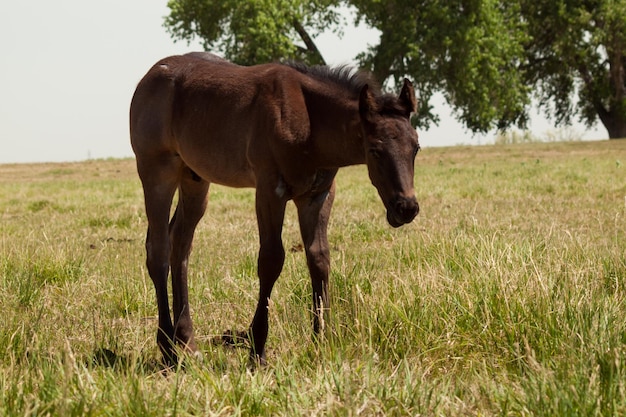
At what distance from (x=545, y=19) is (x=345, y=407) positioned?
1588 inches

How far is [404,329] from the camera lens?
13.5 feet

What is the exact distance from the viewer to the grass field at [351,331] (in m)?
3.03

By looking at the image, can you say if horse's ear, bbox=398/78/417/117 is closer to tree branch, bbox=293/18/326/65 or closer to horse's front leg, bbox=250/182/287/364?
horse's front leg, bbox=250/182/287/364

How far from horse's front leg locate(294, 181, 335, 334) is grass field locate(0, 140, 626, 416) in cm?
13

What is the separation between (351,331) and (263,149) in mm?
1126

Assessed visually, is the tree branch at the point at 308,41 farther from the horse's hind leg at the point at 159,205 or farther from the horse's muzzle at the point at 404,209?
the horse's muzzle at the point at 404,209

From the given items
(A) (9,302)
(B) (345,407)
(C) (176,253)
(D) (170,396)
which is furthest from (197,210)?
(B) (345,407)

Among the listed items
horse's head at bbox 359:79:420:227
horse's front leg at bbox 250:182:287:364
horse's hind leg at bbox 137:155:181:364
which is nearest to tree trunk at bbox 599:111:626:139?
horse's hind leg at bbox 137:155:181:364

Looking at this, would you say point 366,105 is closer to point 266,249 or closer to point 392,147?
point 392,147

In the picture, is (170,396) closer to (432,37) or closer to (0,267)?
(0,267)

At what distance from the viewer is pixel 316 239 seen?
480 cm

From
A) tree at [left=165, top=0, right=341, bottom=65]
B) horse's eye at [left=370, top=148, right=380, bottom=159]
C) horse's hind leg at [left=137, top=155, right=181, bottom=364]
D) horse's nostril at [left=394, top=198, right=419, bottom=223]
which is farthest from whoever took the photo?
tree at [left=165, top=0, right=341, bottom=65]

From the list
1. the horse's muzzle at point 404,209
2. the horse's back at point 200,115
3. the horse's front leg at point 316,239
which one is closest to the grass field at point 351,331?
the horse's front leg at point 316,239

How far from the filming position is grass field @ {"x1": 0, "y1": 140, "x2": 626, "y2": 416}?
3.03 metres
